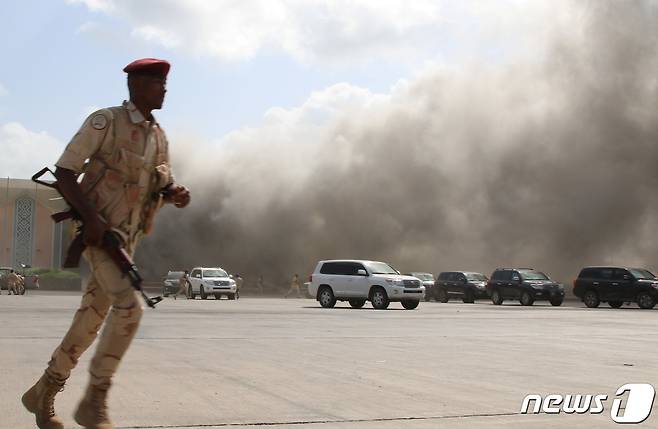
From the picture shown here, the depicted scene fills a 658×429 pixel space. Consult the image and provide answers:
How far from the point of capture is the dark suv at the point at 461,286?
1538 inches

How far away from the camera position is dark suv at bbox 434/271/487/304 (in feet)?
128

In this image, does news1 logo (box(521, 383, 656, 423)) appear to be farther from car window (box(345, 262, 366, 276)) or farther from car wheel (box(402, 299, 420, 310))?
car window (box(345, 262, 366, 276))

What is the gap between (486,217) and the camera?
195 feet

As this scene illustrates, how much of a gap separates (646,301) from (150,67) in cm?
2948

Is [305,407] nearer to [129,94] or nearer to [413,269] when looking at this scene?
[129,94]

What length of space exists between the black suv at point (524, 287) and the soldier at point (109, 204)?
31298mm

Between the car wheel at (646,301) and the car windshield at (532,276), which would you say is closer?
the car wheel at (646,301)

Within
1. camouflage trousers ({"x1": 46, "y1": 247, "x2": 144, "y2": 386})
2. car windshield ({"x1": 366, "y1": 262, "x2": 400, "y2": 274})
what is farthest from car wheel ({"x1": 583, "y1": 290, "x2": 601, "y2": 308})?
camouflage trousers ({"x1": 46, "y1": 247, "x2": 144, "y2": 386})

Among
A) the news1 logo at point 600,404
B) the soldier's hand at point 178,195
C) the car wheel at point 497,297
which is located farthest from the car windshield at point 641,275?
the soldier's hand at point 178,195

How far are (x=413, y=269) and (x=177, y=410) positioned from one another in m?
64.4

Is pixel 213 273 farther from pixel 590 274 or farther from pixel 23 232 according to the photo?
pixel 23 232

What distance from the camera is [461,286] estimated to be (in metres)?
39.4

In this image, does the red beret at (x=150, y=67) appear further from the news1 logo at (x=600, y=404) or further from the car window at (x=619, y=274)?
the car window at (x=619, y=274)

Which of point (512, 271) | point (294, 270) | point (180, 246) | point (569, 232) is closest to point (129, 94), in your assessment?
point (512, 271)
